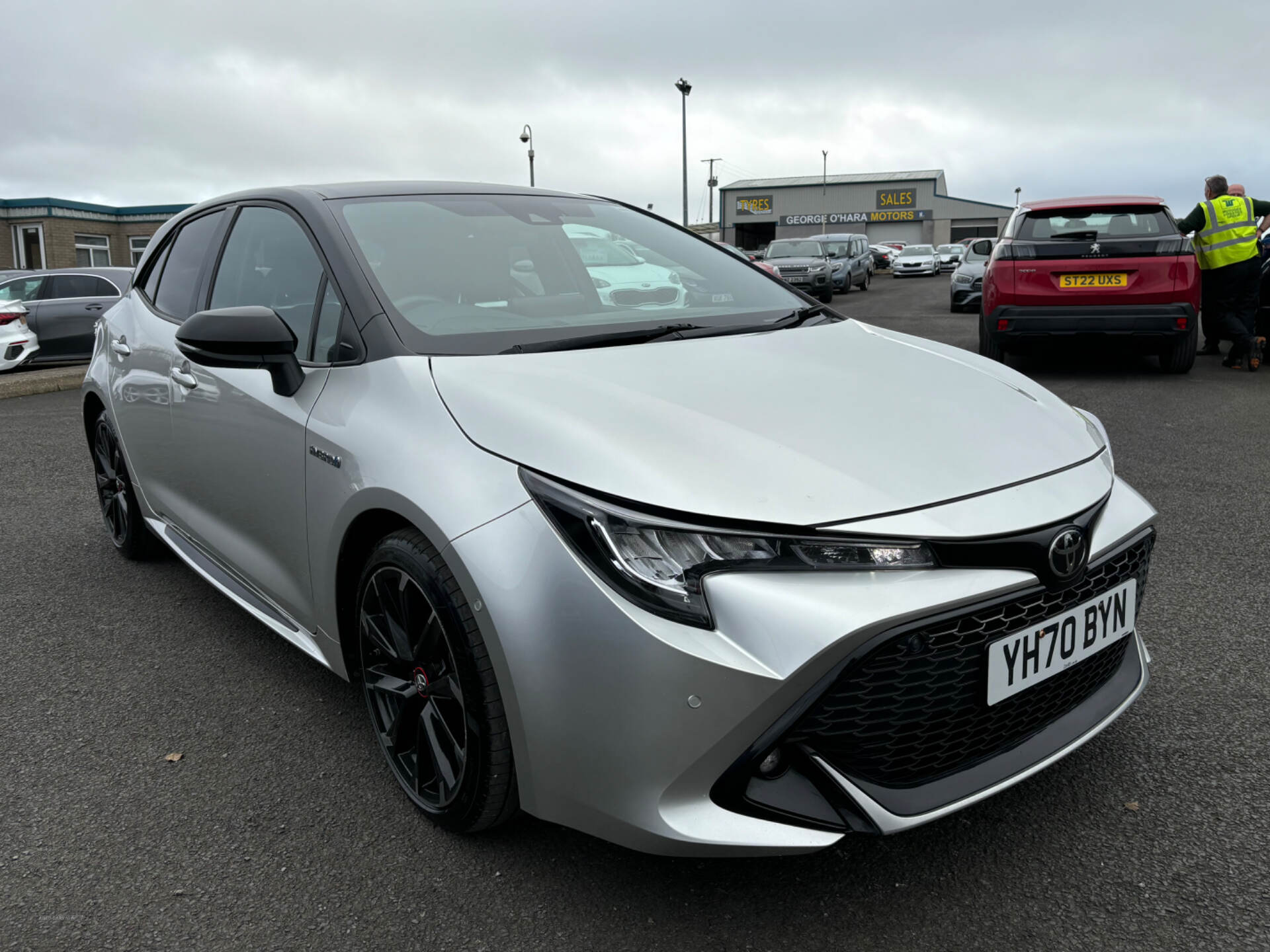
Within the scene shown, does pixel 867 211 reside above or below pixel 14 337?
above

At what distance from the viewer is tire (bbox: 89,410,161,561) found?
404 cm

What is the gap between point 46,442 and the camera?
7.16m

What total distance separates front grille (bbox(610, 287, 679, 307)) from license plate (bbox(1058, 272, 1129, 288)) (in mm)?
6295

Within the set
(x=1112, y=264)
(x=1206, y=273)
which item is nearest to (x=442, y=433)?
(x=1112, y=264)

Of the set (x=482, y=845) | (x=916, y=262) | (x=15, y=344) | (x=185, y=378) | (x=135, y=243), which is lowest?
(x=482, y=845)

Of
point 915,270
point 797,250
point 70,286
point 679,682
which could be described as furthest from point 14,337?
point 915,270

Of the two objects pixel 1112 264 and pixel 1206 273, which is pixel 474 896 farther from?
pixel 1206 273

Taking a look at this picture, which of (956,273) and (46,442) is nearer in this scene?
(46,442)

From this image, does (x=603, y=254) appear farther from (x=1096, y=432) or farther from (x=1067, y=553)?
(x=1067, y=553)

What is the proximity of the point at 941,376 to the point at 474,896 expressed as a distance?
5.16 ft

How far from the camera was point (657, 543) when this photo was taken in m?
1.73

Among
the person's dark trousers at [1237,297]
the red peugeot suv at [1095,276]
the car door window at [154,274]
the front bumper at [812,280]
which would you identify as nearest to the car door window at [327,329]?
the car door window at [154,274]

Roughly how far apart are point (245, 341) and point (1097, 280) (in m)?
7.48

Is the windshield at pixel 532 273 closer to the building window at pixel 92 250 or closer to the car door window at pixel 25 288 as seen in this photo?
the car door window at pixel 25 288
